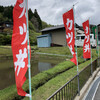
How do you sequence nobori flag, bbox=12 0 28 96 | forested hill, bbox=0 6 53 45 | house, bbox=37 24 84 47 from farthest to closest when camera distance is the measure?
forested hill, bbox=0 6 53 45
house, bbox=37 24 84 47
nobori flag, bbox=12 0 28 96

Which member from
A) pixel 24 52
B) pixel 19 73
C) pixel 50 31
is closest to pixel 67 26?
pixel 24 52

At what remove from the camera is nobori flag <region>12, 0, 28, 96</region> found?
2266 millimetres

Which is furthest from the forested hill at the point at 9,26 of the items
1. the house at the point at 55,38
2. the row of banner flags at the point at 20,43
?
the row of banner flags at the point at 20,43

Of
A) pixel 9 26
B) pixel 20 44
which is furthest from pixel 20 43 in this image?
pixel 9 26

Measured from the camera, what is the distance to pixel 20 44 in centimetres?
232

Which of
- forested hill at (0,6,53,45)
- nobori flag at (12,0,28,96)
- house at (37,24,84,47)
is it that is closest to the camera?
nobori flag at (12,0,28,96)

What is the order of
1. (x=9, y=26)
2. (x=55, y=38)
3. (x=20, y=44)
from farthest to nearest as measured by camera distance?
(x=9, y=26) < (x=55, y=38) < (x=20, y=44)

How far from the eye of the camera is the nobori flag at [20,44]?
227 centimetres

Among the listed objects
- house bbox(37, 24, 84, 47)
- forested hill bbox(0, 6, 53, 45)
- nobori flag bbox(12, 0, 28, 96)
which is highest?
forested hill bbox(0, 6, 53, 45)

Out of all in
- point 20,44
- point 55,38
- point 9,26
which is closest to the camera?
point 20,44

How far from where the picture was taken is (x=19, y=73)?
228 cm

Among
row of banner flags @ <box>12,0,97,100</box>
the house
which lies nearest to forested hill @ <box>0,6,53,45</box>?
the house

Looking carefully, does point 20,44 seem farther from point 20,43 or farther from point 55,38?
point 55,38

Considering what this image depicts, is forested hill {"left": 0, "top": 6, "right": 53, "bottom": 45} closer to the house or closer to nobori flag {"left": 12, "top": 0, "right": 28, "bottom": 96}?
the house
